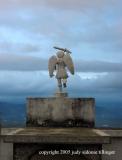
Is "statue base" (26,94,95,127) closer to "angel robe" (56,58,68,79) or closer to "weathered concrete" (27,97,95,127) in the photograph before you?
"weathered concrete" (27,97,95,127)

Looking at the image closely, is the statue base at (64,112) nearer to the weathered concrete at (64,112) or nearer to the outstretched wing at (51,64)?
the weathered concrete at (64,112)

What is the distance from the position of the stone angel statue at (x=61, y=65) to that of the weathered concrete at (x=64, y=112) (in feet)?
1.80

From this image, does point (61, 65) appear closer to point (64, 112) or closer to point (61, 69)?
point (61, 69)

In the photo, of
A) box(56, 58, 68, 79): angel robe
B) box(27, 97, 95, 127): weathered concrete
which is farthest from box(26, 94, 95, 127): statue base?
box(56, 58, 68, 79): angel robe

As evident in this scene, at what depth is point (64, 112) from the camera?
16.6m

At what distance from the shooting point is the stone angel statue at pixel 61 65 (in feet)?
55.0

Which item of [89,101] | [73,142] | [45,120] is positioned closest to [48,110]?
[45,120]

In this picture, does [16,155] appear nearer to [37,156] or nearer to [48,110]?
[37,156]

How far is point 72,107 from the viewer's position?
16594 mm

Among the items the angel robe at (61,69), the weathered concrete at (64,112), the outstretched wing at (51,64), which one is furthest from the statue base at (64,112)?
the outstretched wing at (51,64)

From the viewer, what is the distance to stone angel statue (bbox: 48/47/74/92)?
659 inches

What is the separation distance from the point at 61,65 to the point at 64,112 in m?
1.58

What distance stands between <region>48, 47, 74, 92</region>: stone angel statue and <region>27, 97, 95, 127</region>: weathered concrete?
1.80ft

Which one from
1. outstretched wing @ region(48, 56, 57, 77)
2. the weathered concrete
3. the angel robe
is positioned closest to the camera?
the weathered concrete
